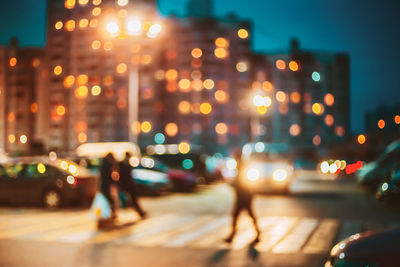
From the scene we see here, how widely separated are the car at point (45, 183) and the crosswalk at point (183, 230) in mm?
1439

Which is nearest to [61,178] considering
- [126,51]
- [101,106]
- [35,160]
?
[35,160]

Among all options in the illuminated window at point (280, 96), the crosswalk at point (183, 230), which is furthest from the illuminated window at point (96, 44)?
the crosswalk at point (183, 230)

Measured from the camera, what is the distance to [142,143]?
8438 centimetres

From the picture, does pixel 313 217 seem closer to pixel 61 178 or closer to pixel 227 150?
pixel 61 178

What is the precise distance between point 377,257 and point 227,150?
8476cm

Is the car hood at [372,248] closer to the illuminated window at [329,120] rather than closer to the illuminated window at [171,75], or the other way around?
the illuminated window at [171,75]

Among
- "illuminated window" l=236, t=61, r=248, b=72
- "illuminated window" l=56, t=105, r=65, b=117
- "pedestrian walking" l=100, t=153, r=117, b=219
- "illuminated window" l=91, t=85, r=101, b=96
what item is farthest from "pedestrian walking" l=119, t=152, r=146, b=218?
"illuminated window" l=236, t=61, r=248, b=72

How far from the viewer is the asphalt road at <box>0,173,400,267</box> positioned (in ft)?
33.9

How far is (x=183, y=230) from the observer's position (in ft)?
47.4

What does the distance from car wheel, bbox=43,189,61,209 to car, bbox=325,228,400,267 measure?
15034 millimetres

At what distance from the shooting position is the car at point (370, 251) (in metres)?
5.28

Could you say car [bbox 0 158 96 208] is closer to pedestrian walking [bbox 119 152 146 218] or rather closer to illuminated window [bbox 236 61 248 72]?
pedestrian walking [bbox 119 152 146 218]

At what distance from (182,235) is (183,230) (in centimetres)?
97

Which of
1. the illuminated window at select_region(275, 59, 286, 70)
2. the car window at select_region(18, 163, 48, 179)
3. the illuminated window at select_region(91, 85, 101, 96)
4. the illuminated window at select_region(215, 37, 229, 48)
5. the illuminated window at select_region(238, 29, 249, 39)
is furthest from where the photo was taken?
the illuminated window at select_region(275, 59, 286, 70)
